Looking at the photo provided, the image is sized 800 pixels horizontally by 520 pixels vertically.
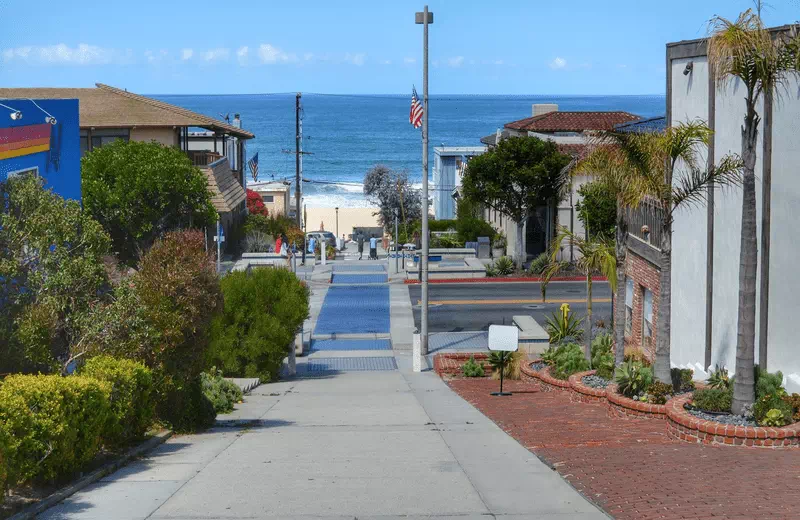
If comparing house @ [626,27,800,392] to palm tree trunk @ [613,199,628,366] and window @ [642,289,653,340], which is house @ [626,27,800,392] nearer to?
window @ [642,289,653,340]

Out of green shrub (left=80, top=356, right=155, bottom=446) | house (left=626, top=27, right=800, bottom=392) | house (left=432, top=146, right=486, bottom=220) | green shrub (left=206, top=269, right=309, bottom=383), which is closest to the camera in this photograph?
green shrub (left=80, top=356, right=155, bottom=446)

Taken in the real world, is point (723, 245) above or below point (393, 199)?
below

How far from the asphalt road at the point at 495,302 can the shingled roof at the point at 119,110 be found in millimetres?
12734

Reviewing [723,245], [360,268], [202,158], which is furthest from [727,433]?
[360,268]

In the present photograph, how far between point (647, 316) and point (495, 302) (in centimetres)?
1579

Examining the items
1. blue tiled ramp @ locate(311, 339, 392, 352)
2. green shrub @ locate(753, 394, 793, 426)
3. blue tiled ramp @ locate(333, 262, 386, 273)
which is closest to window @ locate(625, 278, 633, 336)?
blue tiled ramp @ locate(311, 339, 392, 352)

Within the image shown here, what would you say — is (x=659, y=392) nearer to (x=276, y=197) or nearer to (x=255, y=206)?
(x=255, y=206)

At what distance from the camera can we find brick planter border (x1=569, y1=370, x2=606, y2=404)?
17891mm

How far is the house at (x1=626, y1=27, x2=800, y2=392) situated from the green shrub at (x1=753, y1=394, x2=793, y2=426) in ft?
6.35

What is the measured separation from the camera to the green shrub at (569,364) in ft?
67.0

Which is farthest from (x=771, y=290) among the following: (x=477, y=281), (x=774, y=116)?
(x=477, y=281)

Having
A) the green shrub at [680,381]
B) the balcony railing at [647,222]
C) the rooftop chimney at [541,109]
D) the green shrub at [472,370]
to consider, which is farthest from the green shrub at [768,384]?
the rooftop chimney at [541,109]

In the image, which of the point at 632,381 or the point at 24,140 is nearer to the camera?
the point at 632,381

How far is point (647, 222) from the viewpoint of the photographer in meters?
24.6
